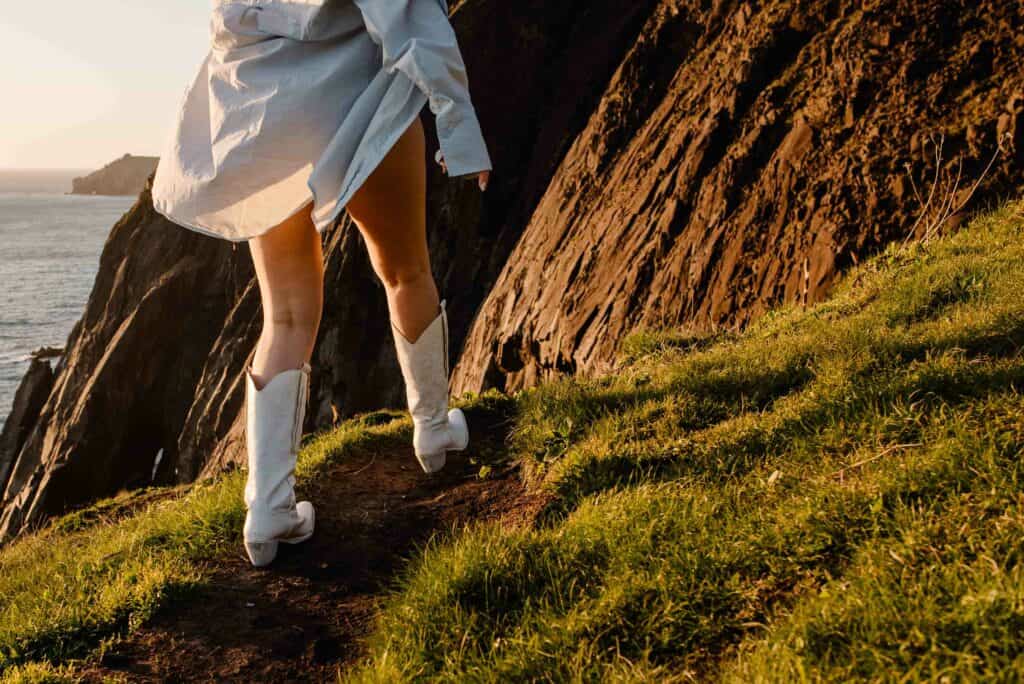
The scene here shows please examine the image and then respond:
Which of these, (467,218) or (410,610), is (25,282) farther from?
(410,610)

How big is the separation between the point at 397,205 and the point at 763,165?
4.06m

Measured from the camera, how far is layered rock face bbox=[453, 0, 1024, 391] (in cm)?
544

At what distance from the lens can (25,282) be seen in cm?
6494

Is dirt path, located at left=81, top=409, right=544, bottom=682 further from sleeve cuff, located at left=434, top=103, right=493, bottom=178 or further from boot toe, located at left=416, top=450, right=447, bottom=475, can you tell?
sleeve cuff, located at left=434, top=103, right=493, bottom=178

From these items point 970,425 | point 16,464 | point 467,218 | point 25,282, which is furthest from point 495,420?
point 25,282

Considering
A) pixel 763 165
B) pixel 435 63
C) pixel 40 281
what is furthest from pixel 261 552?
pixel 40 281

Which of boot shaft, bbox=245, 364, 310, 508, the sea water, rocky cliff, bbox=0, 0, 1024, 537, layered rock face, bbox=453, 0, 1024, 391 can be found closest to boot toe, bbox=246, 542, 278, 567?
boot shaft, bbox=245, 364, 310, 508

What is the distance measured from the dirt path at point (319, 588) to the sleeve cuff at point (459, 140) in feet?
4.18

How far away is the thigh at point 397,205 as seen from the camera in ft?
9.77

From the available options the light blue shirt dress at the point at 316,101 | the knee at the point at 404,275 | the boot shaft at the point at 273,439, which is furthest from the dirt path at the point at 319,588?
the light blue shirt dress at the point at 316,101

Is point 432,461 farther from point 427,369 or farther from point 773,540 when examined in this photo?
point 773,540

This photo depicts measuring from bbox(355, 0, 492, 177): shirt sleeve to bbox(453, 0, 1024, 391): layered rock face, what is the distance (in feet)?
10.9

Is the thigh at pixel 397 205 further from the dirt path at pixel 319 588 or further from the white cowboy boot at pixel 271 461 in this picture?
the dirt path at pixel 319 588

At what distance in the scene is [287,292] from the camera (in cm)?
309
